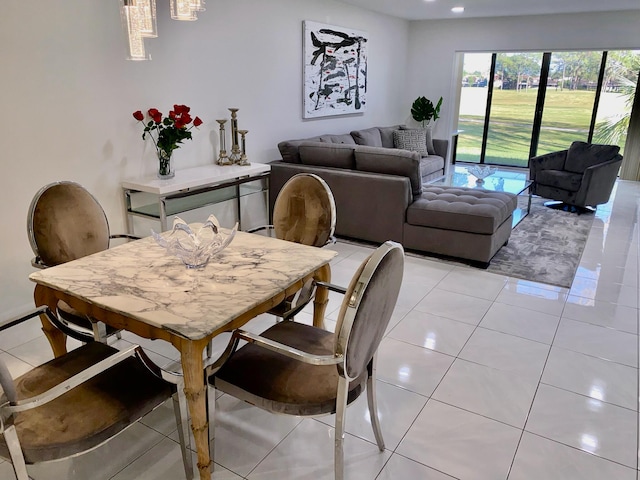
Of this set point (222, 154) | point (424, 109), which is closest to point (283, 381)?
point (222, 154)

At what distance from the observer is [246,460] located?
1.93m

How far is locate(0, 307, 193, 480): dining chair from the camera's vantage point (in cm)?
135

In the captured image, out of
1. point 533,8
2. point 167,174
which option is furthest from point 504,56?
point 167,174

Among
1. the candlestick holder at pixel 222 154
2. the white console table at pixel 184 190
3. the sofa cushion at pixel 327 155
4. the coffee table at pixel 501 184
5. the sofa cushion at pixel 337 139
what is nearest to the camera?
the white console table at pixel 184 190

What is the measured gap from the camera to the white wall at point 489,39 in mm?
6645

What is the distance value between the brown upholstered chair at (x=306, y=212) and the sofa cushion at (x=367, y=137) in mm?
3419

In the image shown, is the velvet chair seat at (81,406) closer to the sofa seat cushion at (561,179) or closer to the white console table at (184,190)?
the white console table at (184,190)

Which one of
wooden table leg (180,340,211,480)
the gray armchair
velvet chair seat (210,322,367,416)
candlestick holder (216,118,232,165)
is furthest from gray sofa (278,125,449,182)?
wooden table leg (180,340,211,480)

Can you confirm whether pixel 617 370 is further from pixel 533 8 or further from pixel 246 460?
pixel 533 8

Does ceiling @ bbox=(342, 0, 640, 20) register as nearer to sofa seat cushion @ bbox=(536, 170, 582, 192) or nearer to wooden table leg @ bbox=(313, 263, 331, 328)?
sofa seat cushion @ bbox=(536, 170, 582, 192)

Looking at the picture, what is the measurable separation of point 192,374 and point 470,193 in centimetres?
355

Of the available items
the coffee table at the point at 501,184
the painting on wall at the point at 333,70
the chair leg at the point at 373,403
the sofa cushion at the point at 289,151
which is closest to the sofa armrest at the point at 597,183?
the coffee table at the point at 501,184

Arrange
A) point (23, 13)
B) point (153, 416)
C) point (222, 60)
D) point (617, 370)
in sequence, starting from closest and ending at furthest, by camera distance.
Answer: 1. point (153, 416)
2. point (617, 370)
3. point (23, 13)
4. point (222, 60)

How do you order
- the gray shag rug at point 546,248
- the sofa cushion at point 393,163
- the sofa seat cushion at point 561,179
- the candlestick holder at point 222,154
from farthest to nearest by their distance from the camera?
1. the sofa seat cushion at point 561,179
2. the candlestick holder at point 222,154
3. the sofa cushion at point 393,163
4. the gray shag rug at point 546,248
